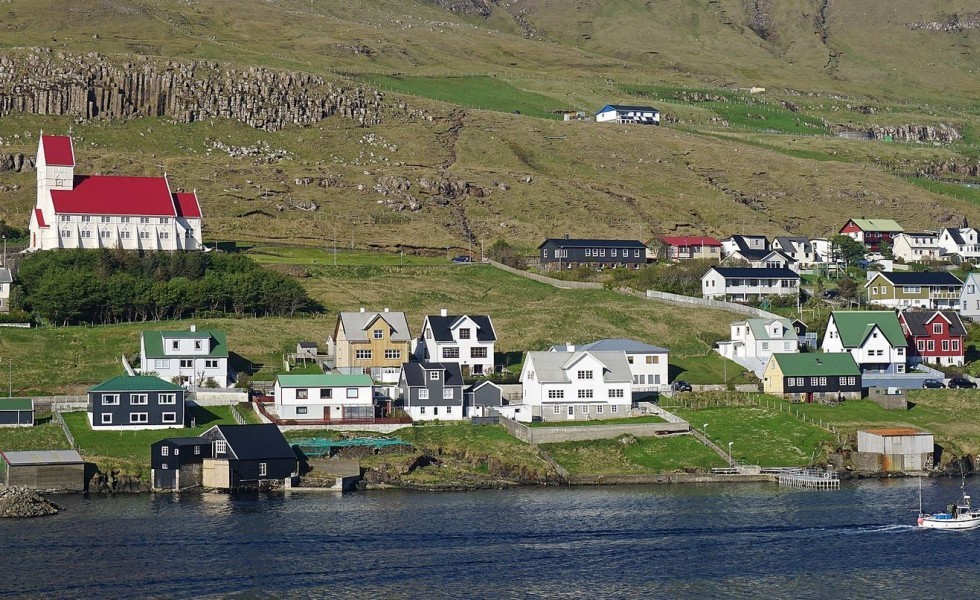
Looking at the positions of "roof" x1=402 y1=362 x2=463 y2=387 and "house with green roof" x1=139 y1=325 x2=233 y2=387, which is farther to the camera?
"house with green roof" x1=139 y1=325 x2=233 y2=387

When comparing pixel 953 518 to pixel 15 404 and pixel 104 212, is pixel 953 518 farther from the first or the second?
pixel 104 212

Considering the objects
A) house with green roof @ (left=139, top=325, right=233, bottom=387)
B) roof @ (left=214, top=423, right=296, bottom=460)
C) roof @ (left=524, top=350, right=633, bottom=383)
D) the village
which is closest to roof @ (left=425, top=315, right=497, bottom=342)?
the village

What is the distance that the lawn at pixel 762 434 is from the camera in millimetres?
89125

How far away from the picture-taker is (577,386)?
97375mm

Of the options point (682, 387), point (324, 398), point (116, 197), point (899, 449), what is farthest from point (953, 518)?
point (116, 197)

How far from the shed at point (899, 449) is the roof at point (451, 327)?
30.0m

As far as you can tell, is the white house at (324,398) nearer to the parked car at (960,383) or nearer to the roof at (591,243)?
the parked car at (960,383)

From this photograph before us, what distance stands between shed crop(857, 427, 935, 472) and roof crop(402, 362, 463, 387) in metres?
25.7

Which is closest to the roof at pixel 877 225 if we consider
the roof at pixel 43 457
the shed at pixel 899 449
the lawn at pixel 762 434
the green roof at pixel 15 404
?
the lawn at pixel 762 434

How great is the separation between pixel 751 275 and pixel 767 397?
121 ft

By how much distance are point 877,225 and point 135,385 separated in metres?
108

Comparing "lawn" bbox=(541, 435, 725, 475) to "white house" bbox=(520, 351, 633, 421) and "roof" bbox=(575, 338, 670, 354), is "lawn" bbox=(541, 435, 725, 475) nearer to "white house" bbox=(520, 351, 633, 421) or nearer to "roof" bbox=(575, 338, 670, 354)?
"white house" bbox=(520, 351, 633, 421)

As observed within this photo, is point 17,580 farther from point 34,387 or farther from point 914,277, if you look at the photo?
point 914,277

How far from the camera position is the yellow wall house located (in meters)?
105
